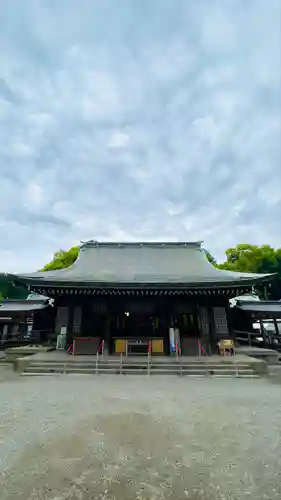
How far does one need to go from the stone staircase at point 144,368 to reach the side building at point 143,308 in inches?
77.6

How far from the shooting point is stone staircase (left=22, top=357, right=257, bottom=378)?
382 inches

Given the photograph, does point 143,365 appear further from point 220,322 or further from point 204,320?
point 220,322

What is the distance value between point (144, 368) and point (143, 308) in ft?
13.0

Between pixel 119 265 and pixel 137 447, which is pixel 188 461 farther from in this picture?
pixel 119 265

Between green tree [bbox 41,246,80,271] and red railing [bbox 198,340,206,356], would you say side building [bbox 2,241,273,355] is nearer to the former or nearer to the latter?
red railing [bbox 198,340,206,356]

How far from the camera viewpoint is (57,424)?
4770 mm

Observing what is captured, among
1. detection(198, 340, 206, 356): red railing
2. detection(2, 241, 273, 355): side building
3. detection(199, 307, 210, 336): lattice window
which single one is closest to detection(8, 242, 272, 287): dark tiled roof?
detection(2, 241, 273, 355): side building

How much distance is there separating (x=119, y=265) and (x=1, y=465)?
49.8 ft

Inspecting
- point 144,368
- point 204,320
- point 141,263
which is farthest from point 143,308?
point 141,263

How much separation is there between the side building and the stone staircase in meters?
1.97

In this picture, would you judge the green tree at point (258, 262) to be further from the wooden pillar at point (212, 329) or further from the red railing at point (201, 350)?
the red railing at point (201, 350)

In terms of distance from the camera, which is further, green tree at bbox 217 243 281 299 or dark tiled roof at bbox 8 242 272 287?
green tree at bbox 217 243 281 299

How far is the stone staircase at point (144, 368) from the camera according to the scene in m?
9.70

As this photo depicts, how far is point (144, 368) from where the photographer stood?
403 inches
